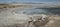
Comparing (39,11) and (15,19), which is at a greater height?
(39,11)

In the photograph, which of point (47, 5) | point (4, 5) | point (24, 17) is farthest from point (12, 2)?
point (47, 5)

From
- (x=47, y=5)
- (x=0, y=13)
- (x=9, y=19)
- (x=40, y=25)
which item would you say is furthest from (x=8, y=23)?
(x=47, y=5)

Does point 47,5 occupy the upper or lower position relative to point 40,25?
upper

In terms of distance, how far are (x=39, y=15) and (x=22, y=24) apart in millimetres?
178

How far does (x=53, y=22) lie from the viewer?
0.80 meters

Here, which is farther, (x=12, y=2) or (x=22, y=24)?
(x=12, y=2)

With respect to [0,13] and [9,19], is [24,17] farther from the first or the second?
[0,13]

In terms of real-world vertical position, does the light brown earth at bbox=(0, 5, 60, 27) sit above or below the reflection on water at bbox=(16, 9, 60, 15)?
below

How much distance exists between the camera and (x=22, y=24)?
79cm

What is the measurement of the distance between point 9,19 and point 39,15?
0.28 metres

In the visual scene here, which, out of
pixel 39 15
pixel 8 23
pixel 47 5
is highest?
pixel 47 5

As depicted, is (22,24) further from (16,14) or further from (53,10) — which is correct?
(53,10)

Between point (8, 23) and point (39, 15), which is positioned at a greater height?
point (39, 15)

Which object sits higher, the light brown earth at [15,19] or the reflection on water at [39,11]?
the reflection on water at [39,11]
